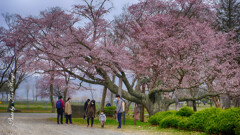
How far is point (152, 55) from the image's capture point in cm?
2058

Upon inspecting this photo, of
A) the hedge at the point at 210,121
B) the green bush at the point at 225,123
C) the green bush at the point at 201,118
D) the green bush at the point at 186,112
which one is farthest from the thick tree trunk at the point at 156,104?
the green bush at the point at 225,123

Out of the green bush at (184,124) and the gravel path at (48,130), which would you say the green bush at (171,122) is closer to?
the green bush at (184,124)

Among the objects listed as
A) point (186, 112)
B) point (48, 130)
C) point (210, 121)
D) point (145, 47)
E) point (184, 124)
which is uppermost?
point (145, 47)

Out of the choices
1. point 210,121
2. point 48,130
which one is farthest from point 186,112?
point 48,130

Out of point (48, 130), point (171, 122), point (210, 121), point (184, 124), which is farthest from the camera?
point (171, 122)

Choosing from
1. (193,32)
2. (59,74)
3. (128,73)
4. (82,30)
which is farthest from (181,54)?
(59,74)

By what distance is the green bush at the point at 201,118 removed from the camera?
10680 millimetres

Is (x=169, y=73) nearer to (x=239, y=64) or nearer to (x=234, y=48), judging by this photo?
(x=234, y=48)

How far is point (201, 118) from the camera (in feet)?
36.3

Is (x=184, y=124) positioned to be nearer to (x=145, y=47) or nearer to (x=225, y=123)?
(x=225, y=123)

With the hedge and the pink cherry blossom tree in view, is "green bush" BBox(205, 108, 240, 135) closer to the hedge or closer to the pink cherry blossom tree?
the hedge

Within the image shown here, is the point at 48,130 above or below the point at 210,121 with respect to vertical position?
below

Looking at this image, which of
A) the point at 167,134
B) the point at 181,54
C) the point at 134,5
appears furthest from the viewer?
the point at 134,5

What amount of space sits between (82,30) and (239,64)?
1656cm
